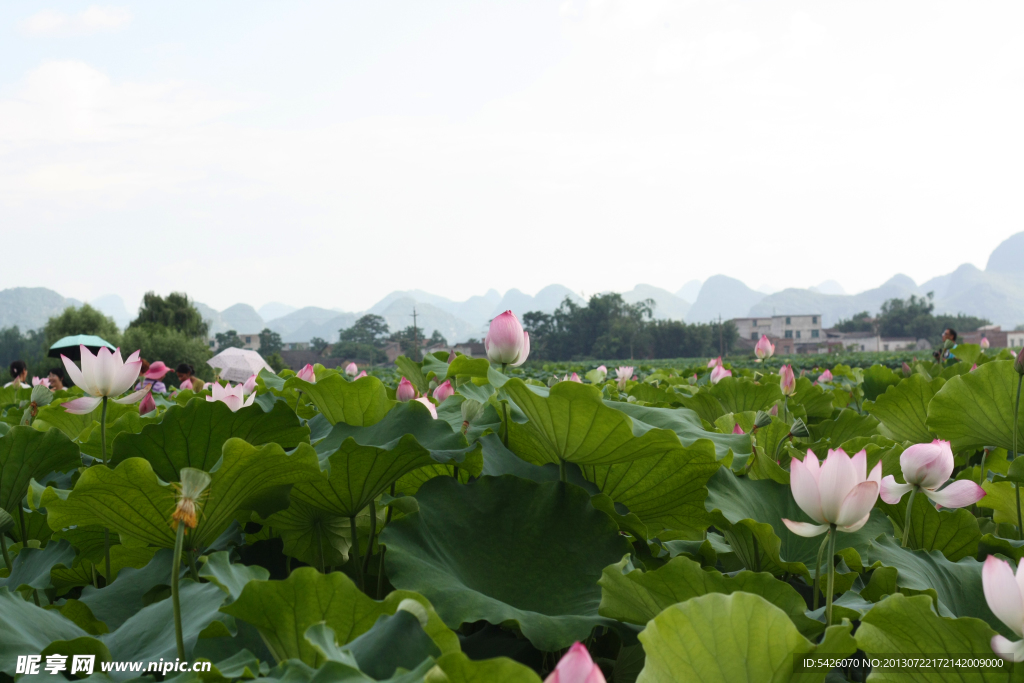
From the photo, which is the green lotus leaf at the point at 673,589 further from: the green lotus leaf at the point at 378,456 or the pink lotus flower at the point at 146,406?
the pink lotus flower at the point at 146,406

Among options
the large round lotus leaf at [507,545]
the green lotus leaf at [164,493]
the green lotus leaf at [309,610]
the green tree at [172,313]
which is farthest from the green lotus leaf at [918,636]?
the green tree at [172,313]

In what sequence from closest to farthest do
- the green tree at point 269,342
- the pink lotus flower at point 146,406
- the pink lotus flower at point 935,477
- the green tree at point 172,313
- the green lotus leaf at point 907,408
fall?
1. the pink lotus flower at point 935,477
2. the green lotus leaf at point 907,408
3. the pink lotus flower at point 146,406
4. the green tree at point 172,313
5. the green tree at point 269,342

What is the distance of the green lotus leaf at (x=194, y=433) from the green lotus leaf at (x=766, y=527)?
74 centimetres

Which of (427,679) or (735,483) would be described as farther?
(735,483)

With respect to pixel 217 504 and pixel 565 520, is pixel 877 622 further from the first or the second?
pixel 217 504

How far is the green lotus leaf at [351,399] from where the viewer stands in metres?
1.29

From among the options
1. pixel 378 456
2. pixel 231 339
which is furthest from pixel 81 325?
pixel 231 339

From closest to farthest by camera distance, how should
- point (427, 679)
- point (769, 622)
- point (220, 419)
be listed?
point (427, 679) < point (769, 622) < point (220, 419)

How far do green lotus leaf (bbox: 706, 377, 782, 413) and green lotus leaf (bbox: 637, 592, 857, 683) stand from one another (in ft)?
5.81

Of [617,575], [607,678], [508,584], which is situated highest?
[617,575]

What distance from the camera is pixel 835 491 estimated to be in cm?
81

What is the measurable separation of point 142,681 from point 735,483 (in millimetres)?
885

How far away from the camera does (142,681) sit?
75 centimetres

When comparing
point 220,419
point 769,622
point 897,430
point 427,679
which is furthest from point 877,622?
point 897,430
